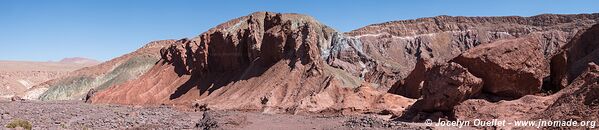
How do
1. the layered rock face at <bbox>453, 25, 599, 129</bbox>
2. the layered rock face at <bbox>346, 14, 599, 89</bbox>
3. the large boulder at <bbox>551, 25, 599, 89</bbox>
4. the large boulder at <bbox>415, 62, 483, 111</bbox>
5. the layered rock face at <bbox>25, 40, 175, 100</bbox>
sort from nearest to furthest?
the layered rock face at <bbox>453, 25, 599, 129</bbox>, the large boulder at <bbox>415, 62, 483, 111</bbox>, the large boulder at <bbox>551, 25, 599, 89</bbox>, the layered rock face at <bbox>346, 14, 599, 89</bbox>, the layered rock face at <bbox>25, 40, 175, 100</bbox>

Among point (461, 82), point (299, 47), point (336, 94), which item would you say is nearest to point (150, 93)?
point (299, 47)

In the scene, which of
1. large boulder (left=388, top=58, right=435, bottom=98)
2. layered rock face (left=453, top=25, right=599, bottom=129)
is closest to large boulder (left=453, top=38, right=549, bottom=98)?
layered rock face (left=453, top=25, right=599, bottom=129)

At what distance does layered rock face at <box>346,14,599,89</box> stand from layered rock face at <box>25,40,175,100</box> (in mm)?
35943

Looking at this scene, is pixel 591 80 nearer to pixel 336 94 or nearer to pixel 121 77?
pixel 336 94

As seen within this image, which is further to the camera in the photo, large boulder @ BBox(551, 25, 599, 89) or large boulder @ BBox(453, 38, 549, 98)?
large boulder @ BBox(551, 25, 599, 89)

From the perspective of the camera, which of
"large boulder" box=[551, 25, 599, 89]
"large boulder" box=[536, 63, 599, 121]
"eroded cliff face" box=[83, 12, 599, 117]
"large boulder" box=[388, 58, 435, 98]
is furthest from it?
"large boulder" box=[388, 58, 435, 98]

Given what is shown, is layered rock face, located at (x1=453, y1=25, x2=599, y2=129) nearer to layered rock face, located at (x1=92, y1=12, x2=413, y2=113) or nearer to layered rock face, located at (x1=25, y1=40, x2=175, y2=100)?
layered rock face, located at (x1=92, y1=12, x2=413, y2=113)

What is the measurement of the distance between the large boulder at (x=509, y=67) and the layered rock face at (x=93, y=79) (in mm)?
71884

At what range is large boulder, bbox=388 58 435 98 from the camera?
42.6 meters

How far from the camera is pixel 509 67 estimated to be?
2759 centimetres

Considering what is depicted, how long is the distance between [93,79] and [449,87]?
268 ft

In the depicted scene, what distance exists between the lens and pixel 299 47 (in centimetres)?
5188

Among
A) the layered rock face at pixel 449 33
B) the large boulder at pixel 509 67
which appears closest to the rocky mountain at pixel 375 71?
the large boulder at pixel 509 67

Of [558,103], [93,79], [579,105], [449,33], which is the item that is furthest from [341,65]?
[579,105]
